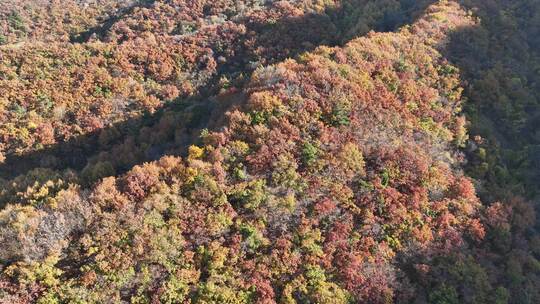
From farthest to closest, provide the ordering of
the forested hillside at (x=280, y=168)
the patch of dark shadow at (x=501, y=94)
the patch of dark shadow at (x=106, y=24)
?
1. the patch of dark shadow at (x=106, y=24)
2. the patch of dark shadow at (x=501, y=94)
3. the forested hillside at (x=280, y=168)

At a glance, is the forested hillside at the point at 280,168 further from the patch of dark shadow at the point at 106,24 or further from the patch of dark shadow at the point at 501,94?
the patch of dark shadow at the point at 106,24

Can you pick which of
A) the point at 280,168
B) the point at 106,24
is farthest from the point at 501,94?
the point at 106,24

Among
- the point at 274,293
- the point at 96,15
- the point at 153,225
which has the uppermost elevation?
the point at 153,225

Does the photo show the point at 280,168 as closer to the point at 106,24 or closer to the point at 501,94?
the point at 501,94

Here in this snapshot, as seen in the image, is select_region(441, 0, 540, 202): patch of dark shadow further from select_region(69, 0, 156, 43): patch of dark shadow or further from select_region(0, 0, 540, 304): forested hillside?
select_region(69, 0, 156, 43): patch of dark shadow

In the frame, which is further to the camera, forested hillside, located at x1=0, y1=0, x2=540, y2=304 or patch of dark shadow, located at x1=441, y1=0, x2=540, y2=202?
patch of dark shadow, located at x1=441, y1=0, x2=540, y2=202

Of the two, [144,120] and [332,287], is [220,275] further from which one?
[144,120]

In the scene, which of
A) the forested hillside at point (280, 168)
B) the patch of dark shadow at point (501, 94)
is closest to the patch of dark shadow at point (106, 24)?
the forested hillside at point (280, 168)

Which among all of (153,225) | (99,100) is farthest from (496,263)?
(99,100)

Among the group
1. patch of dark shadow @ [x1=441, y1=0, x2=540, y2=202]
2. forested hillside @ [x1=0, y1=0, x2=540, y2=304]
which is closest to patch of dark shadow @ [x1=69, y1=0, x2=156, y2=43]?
forested hillside @ [x1=0, y1=0, x2=540, y2=304]
